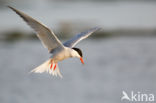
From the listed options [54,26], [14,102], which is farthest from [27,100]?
[54,26]

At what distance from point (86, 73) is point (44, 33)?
470 cm

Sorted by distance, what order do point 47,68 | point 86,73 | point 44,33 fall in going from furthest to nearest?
point 86,73, point 47,68, point 44,33

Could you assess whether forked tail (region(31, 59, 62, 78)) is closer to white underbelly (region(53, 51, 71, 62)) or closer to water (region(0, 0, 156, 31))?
white underbelly (region(53, 51, 71, 62))

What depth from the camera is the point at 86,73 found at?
1223 cm

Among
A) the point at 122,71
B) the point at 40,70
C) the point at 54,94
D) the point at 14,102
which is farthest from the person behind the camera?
the point at 122,71

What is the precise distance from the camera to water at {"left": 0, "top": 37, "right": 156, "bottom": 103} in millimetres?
10680

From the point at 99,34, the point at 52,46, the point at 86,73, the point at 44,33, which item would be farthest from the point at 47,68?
the point at 99,34

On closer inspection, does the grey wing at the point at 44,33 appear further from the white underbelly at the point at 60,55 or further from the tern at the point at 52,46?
the white underbelly at the point at 60,55

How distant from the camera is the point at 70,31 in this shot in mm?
14422

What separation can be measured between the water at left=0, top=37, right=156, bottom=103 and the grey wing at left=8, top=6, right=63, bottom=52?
2540 millimetres

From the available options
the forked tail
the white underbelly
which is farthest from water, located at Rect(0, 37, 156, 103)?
the white underbelly

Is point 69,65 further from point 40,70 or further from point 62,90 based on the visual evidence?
point 40,70

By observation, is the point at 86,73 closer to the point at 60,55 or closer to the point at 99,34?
the point at 99,34

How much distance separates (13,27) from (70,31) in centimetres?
153
